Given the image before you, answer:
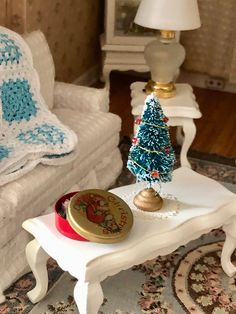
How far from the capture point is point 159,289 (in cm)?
221

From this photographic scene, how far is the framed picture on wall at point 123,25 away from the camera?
375 centimetres

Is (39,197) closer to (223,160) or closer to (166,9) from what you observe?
(166,9)

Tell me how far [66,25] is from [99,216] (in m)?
2.13

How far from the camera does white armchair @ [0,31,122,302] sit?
6.95 ft

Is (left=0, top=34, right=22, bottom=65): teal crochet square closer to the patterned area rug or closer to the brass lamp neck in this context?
the brass lamp neck

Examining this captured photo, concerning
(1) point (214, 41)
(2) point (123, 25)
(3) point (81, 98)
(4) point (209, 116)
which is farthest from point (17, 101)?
(1) point (214, 41)

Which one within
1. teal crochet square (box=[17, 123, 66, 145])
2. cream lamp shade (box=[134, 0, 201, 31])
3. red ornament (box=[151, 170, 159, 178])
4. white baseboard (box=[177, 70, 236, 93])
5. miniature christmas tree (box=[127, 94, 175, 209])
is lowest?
white baseboard (box=[177, 70, 236, 93])

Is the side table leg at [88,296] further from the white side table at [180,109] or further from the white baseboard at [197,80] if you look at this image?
the white baseboard at [197,80]

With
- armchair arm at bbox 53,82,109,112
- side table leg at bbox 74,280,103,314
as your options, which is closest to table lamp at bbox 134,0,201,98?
armchair arm at bbox 53,82,109,112

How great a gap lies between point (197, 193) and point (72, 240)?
56 cm

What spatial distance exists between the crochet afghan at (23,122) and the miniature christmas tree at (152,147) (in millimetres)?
471

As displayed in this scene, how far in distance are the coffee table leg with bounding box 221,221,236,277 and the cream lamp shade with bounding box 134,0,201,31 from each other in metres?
1.06

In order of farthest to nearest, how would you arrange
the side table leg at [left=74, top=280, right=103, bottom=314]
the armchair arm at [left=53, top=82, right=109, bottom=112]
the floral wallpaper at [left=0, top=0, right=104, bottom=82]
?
the floral wallpaper at [left=0, top=0, right=104, bottom=82] → the armchair arm at [left=53, top=82, right=109, bottom=112] → the side table leg at [left=74, top=280, right=103, bottom=314]

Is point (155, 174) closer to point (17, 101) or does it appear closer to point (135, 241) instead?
point (135, 241)
